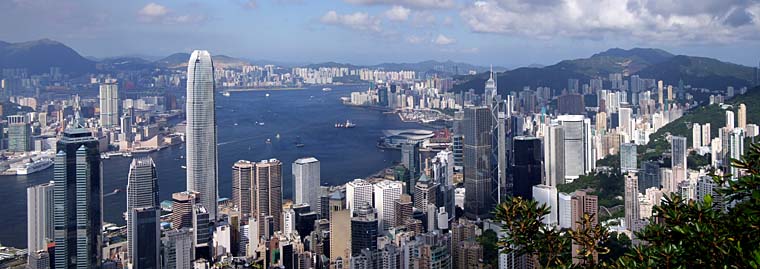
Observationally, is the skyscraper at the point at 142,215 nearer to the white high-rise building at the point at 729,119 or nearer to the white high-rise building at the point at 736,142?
the white high-rise building at the point at 736,142

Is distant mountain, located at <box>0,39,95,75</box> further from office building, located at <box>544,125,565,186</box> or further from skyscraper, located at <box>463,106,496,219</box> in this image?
office building, located at <box>544,125,565,186</box>

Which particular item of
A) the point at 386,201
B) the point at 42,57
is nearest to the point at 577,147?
the point at 386,201

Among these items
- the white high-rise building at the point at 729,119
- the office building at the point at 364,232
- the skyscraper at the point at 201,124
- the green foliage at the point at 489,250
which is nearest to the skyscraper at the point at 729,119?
the white high-rise building at the point at 729,119

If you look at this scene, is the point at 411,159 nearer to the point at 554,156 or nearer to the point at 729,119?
the point at 554,156

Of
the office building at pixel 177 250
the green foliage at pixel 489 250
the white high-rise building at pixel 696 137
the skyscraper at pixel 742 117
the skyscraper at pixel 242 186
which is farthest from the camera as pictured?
the white high-rise building at pixel 696 137

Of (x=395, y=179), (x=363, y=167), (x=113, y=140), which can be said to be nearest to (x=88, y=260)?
(x=113, y=140)

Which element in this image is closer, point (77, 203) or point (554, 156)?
point (77, 203)
